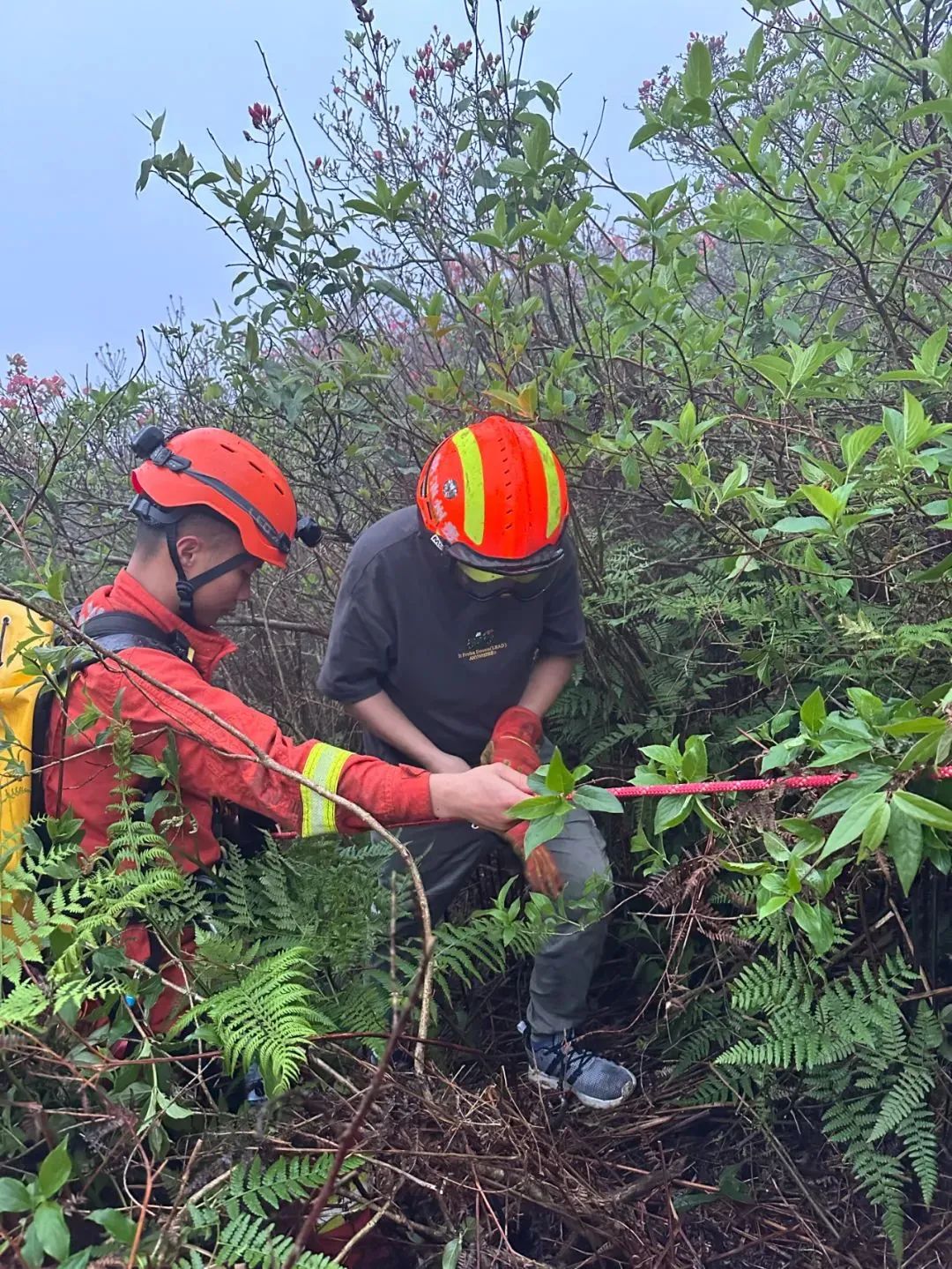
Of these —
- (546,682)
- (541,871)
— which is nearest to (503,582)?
(546,682)

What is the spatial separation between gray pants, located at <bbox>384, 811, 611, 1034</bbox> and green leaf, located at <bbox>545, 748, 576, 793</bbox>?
95 centimetres

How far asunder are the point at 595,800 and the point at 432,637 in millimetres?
1465

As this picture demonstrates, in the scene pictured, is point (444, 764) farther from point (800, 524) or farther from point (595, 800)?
point (800, 524)

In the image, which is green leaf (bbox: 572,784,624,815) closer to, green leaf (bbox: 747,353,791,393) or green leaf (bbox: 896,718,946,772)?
green leaf (bbox: 896,718,946,772)

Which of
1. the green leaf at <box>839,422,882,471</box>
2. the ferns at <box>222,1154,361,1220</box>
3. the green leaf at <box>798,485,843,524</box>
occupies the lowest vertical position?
the ferns at <box>222,1154,361,1220</box>

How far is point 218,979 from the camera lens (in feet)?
6.70

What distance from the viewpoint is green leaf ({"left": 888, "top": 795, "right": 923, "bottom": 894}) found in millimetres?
1285

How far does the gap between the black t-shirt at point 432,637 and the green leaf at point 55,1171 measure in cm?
174

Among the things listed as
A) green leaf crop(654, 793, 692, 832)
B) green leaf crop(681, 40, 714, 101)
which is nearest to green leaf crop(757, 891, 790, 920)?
green leaf crop(654, 793, 692, 832)

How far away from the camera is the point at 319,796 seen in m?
2.35

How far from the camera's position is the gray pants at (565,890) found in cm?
280

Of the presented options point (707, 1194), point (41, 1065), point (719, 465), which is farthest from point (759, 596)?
point (41, 1065)

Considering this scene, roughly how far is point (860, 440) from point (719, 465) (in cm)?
132

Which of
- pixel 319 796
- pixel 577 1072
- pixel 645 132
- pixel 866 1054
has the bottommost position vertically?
pixel 577 1072
